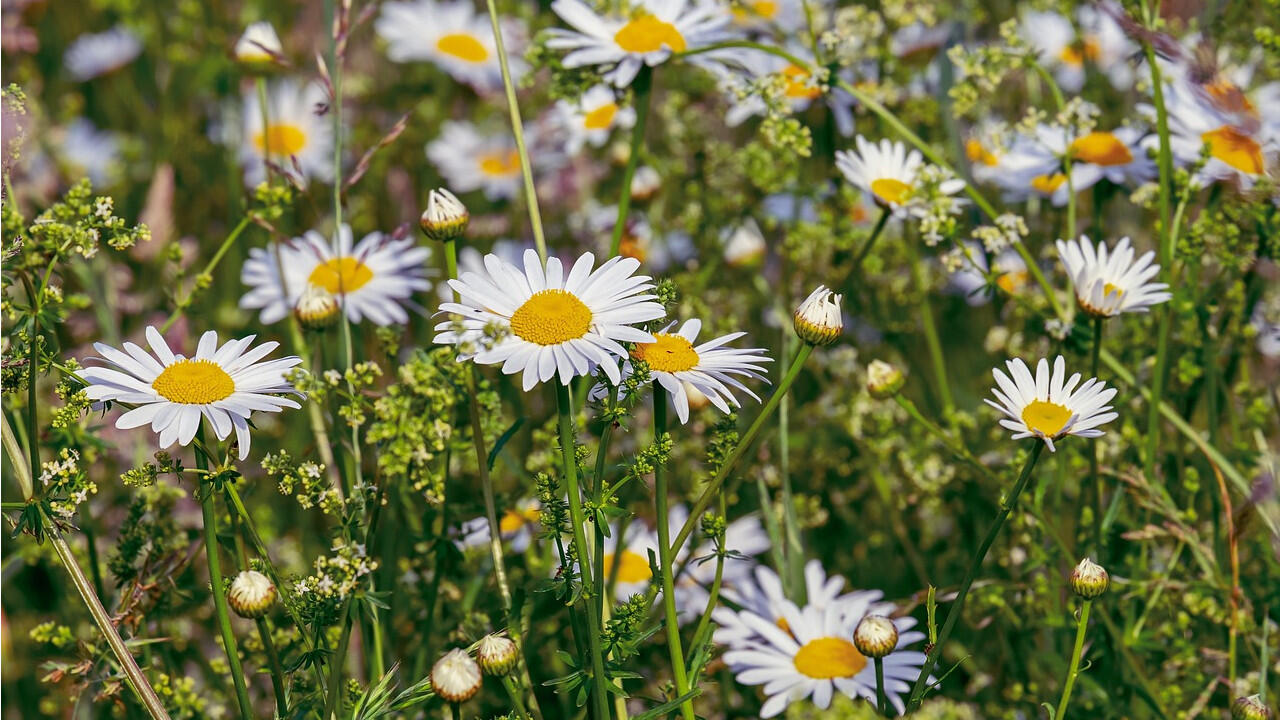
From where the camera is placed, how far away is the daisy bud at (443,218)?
4.77ft

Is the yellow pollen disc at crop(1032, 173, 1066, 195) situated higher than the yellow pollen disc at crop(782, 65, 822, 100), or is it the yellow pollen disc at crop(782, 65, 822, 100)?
the yellow pollen disc at crop(782, 65, 822, 100)

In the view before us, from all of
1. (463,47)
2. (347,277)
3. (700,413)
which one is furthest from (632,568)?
(463,47)

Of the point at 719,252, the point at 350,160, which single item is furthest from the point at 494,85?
the point at 719,252

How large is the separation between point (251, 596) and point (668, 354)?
0.50 meters

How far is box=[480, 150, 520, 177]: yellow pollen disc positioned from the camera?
358cm

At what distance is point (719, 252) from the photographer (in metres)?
2.39

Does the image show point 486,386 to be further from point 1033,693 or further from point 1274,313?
point 1274,313

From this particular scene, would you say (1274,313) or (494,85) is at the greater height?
(494,85)

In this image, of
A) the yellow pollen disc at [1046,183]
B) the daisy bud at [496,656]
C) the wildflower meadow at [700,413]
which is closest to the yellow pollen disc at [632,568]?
the wildflower meadow at [700,413]

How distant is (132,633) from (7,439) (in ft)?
1.05

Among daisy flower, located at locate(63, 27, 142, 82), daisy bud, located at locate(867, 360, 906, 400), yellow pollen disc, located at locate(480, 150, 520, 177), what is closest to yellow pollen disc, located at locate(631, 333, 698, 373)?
daisy bud, located at locate(867, 360, 906, 400)

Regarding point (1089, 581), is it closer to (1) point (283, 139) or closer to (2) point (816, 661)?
(2) point (816, 661)

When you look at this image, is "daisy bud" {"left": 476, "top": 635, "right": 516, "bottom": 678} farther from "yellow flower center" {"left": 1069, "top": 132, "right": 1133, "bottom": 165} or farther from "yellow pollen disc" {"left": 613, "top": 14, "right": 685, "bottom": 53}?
"yellow flower center" {"left": 1069, "top": 132, "right": 1133, "bottom": 165}

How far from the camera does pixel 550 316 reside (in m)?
1.32
